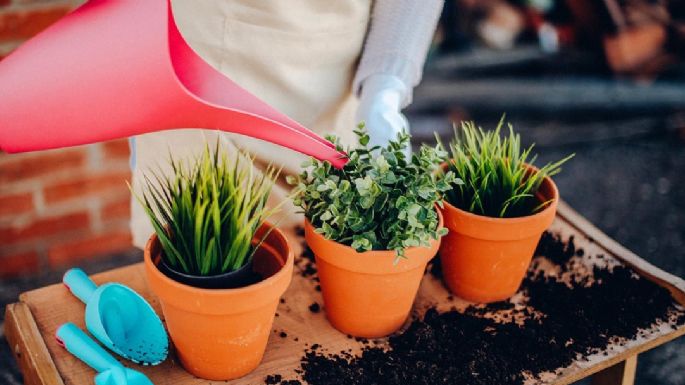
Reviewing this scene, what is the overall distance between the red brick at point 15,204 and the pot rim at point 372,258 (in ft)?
4.50

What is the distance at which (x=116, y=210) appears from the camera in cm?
222

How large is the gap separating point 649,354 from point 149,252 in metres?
1.75

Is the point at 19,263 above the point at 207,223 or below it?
below

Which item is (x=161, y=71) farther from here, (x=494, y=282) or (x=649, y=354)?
(x=649, y=354)

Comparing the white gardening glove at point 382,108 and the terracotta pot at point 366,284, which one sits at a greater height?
the white gardening glove at point 382,108

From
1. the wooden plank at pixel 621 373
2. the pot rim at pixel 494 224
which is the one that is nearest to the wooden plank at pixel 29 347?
the pot rim at pixel 494 224

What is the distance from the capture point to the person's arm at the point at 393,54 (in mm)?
1235

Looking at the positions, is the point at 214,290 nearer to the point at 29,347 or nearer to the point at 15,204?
the point at 29,347

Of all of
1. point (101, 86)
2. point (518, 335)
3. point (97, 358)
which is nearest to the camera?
point (101, 86)

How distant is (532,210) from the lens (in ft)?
3.58

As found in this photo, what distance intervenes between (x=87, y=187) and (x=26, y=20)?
498 mm

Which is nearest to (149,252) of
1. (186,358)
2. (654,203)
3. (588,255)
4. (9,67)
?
(186,358)

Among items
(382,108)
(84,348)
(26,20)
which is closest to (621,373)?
(382,108)

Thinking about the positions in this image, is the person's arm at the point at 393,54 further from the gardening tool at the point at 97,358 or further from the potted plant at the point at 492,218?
the gardening tool at the point at 97,358
